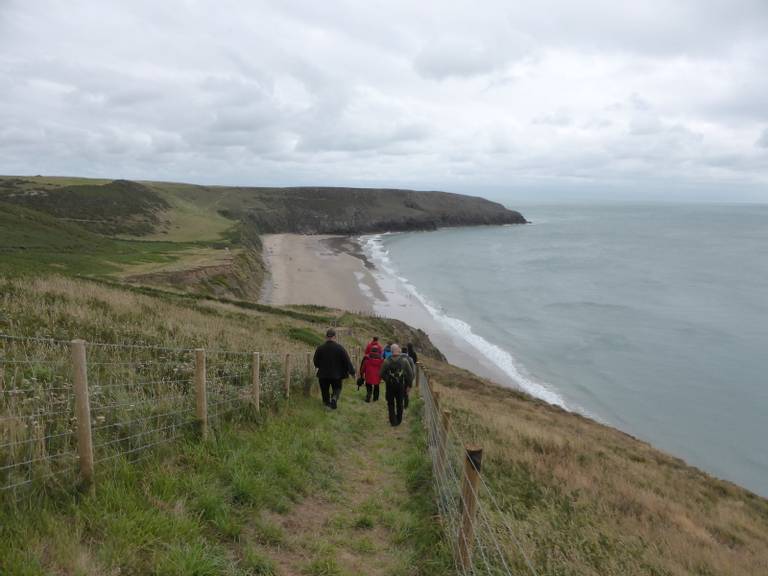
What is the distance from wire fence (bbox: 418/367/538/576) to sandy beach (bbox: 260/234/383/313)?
36497 mm

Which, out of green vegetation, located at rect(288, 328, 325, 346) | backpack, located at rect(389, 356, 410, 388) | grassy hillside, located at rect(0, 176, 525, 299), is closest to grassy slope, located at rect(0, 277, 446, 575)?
backpack, located at rect(389, 356, 410, 388)

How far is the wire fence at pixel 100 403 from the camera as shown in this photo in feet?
15.0

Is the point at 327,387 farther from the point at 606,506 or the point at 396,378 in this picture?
the point at 606,506

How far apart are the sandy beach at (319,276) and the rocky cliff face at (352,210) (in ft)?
84.9

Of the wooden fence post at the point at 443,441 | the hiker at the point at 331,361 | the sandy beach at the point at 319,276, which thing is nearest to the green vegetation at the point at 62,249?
the sandy beach at the point at 319,276

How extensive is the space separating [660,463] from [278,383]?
37.9ft

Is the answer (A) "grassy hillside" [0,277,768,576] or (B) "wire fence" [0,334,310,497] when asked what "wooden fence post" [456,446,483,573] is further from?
(B) "wire fence" [0,334,310,497]

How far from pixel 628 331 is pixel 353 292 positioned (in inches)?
963

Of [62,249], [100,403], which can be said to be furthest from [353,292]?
[100,403]

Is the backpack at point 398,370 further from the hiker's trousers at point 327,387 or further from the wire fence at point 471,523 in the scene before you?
the wire fence at point 471,523

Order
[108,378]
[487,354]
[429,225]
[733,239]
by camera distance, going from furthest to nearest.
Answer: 1. [429,225]
2. [733,239]
3. [487,354]
4. [108,378]

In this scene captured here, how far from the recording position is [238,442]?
21.9ft

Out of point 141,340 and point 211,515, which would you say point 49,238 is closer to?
point 141,340

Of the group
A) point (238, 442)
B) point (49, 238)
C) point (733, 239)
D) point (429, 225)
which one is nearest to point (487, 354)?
point (238, 442)
